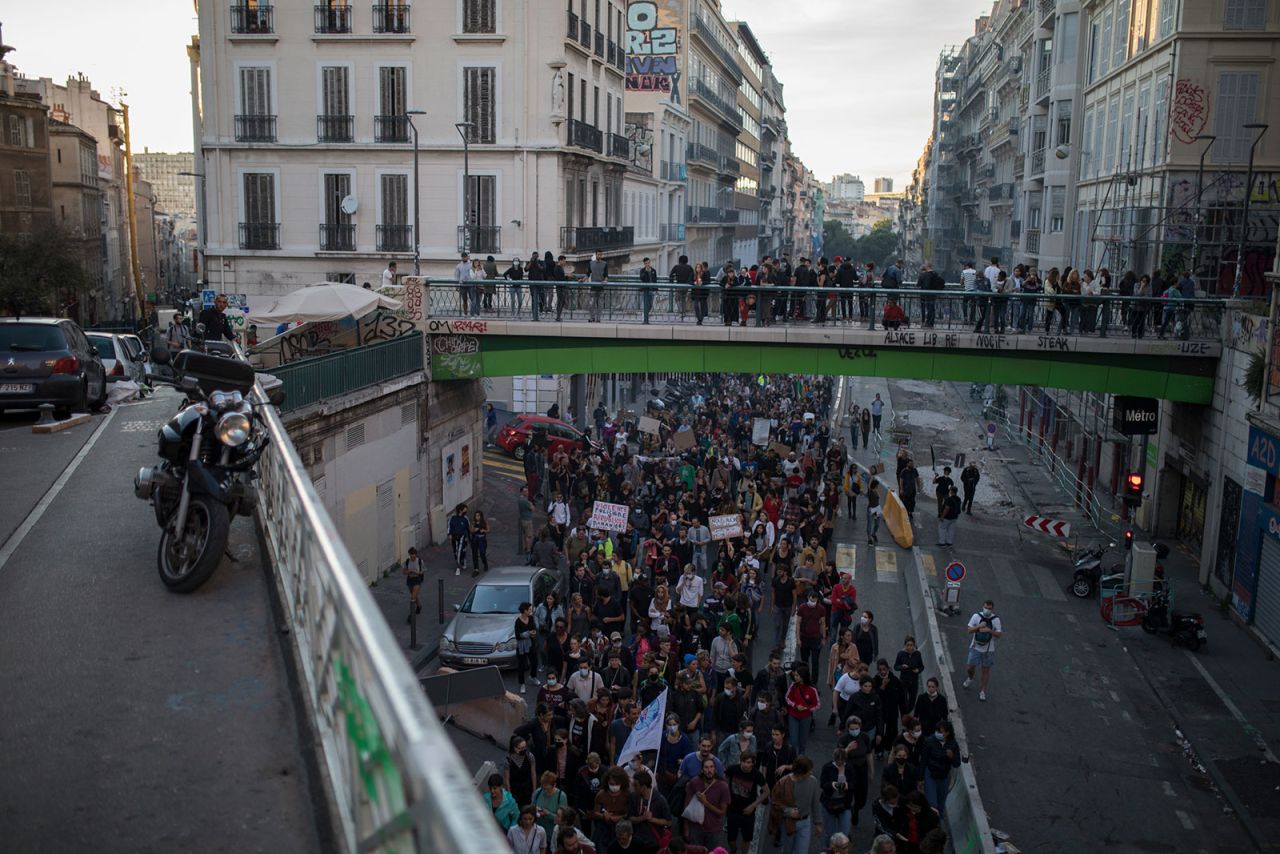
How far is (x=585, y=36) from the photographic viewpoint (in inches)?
1692

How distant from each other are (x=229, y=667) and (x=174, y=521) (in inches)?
80.0

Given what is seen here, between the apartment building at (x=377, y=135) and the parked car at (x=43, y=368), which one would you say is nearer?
the parked car at (x=43, y=368)

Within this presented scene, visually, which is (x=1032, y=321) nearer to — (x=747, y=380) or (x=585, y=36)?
(x=585, y=36)

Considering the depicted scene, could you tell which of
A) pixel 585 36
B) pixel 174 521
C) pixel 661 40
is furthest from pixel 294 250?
pixel 174 521

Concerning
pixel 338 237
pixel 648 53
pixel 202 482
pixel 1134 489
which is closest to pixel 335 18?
pixel 338 237

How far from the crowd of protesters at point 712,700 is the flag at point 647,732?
0.22 feet

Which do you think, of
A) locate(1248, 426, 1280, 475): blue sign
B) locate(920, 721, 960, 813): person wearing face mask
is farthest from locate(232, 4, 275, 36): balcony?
locate(920, 721, 960, 813): person wearing face mask

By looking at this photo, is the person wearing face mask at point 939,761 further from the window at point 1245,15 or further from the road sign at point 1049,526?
the window at point 1245,15

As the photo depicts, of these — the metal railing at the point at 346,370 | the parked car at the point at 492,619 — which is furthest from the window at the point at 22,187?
the parked car at the point at 492,619

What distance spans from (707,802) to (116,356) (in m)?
16.6

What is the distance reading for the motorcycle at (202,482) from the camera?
8211mm

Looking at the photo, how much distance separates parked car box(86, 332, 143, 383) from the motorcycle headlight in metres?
15.6

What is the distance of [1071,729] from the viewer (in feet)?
59.5

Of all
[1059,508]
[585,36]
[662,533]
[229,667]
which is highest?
[585,36]
